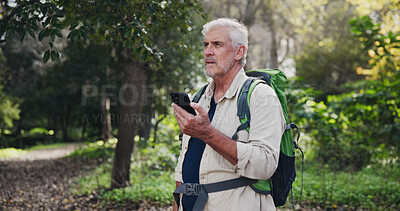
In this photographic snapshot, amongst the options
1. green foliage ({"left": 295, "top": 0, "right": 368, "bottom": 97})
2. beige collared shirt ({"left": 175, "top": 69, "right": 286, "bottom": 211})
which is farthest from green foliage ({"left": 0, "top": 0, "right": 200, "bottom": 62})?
green foliage ({"left": 295, "top": 0, "right": 368, "bottom": 97})

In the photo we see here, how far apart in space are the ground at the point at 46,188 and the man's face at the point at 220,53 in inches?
154

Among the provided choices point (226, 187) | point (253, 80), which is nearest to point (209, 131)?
point (226, 187)

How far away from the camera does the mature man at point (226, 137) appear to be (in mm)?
1830

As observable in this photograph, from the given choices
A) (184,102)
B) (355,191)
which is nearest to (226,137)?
(184,102)

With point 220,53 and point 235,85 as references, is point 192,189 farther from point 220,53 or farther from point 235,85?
point 220,53

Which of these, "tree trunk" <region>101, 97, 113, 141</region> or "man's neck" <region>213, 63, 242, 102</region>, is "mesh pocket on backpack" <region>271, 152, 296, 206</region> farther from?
"tree trunk" <region>101, 97, 113, 141</region>

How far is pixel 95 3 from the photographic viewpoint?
3.46 meters

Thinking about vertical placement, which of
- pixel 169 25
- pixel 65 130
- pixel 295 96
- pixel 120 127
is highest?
pixel 169 25

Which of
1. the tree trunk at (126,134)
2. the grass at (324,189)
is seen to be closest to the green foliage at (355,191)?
the grass at (324,189)

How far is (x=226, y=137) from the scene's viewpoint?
1.85 m

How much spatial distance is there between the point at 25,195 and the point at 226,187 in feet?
20.4

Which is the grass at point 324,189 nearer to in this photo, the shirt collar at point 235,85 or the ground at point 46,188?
the ground at point 46,188

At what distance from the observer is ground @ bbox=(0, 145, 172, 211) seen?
5.95m

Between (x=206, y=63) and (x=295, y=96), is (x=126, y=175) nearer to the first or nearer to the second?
(x=295, y=96)
